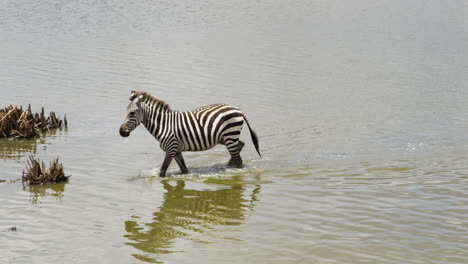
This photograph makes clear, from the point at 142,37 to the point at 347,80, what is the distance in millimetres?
13472

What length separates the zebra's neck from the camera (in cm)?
1372

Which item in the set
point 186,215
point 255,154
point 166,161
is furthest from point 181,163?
point 186,215

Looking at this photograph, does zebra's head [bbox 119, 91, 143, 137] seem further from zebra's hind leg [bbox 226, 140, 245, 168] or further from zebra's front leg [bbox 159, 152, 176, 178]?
zebra's hind leg [bbox 226, 140, 245, 168]

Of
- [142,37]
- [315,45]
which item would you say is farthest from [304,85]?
[142,37]

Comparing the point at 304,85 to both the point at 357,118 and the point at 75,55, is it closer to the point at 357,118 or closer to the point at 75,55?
the point at 357,118

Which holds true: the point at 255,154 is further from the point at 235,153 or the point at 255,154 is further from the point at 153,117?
the point at 153,117

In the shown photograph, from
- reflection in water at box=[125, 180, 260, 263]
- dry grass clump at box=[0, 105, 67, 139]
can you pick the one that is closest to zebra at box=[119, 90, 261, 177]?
reflection in water at box=[125, 180, 260, 263]

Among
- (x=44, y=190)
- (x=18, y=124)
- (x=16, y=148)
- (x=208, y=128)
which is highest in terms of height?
(x=18, y=124)

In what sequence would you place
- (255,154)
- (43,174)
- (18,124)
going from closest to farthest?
(43,174) < (255,154) < (18,124)

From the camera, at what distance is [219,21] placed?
3991 centimetres

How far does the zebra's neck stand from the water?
90 centimetres

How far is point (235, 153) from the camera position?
1383 centimetres

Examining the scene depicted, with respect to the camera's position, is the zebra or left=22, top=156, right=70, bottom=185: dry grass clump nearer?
left=22, top=156, right=70, bottom=185: dry grass clump

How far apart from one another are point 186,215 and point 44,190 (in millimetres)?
3047
